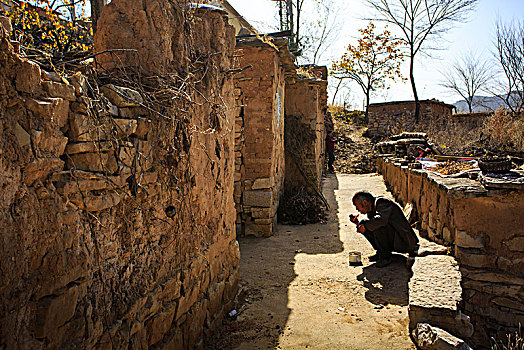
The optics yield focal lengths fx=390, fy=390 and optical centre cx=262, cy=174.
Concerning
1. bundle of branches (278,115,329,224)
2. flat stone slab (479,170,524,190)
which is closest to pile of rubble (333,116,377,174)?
bundle of branches (278,115,329,224)

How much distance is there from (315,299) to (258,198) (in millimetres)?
3120

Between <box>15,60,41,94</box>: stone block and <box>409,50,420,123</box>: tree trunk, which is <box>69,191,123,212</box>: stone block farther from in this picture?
<box>409,50,420,123</box>: tree trunk

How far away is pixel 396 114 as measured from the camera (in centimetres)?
2122

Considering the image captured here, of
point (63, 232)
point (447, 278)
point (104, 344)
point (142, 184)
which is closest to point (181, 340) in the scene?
point (104, 344)

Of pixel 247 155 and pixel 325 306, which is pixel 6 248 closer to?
pixel 325 306

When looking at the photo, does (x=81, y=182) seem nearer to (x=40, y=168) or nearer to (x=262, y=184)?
(x=40, y=168)

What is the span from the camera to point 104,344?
6.72 feet

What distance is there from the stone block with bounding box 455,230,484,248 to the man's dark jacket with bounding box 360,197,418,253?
0.77 meters

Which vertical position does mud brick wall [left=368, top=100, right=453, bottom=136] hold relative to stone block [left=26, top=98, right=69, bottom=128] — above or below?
above

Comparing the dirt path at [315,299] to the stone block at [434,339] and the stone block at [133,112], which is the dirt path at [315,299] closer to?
the stone block at [434,339]

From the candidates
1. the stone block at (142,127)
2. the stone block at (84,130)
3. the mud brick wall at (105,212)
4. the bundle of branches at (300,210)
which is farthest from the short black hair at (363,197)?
the stone block at (84,130)

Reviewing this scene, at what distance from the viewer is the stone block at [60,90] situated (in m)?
1.80

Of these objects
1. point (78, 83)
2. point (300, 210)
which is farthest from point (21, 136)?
point (300, 210)

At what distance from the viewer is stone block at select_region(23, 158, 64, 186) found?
1643 millimetres
